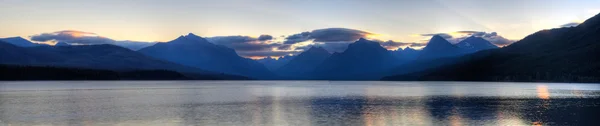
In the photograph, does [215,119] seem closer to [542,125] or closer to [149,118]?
[149,118]

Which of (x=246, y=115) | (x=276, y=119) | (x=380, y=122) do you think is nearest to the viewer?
(x=380, y=122)

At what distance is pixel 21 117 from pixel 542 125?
66.9 m

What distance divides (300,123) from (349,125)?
6.37 metres

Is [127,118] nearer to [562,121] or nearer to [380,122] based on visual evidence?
[380,122]

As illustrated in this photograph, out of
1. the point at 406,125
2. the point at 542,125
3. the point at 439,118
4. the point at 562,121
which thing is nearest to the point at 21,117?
the point at 406,125

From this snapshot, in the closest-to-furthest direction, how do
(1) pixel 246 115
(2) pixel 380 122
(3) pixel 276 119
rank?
(2) pixel 380 122 → (3) pixel 276 119 → (1) pixel 246 115

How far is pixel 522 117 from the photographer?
67.0 m

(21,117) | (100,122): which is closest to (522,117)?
(100,122)

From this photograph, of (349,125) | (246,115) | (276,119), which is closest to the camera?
(349,125)

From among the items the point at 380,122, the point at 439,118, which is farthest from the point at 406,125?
the point at 439,118

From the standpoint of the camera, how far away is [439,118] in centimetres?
6525

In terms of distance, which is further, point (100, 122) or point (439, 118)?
point (439, 118)

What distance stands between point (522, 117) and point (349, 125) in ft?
90.9

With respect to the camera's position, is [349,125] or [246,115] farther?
[246,115]
